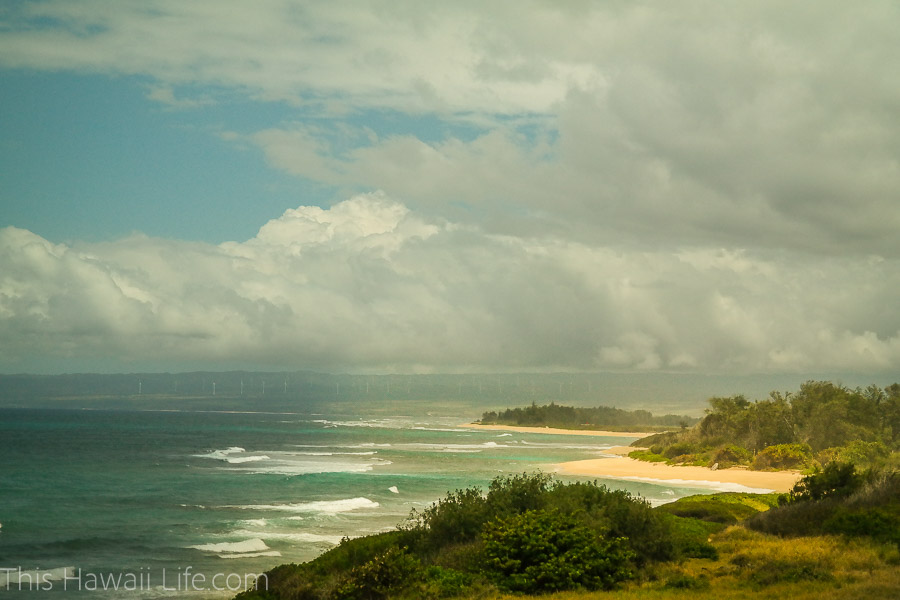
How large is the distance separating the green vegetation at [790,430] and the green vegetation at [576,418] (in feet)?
308

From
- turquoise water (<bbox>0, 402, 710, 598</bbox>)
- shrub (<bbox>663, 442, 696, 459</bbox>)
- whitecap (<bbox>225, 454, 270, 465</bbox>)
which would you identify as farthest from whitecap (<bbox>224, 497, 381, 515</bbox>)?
shrub (<bbox>663, 442, 696, 459</bbox>)

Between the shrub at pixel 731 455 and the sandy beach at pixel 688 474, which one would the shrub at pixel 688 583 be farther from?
the shrub at pixel 731 455

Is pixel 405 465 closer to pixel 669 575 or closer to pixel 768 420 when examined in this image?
pixel 768 420

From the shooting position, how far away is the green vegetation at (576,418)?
6914 inches

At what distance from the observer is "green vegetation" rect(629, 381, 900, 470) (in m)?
59.7

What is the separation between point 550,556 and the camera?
15.0 metres

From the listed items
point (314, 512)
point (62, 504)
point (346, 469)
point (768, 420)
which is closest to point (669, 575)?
point (314, 512)

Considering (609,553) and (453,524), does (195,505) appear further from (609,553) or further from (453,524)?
(609,553)

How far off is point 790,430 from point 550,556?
204 ft

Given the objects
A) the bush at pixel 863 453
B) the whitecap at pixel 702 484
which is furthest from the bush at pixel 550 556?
the bush at pixel 863 453

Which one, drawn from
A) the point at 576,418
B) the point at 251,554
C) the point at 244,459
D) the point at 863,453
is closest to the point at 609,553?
the point at 251,554

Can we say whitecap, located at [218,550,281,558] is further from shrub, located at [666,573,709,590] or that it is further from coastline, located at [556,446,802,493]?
coastline, located at [556,446,802,493]

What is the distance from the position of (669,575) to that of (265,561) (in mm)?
14213

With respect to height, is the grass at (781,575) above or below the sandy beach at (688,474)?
above
